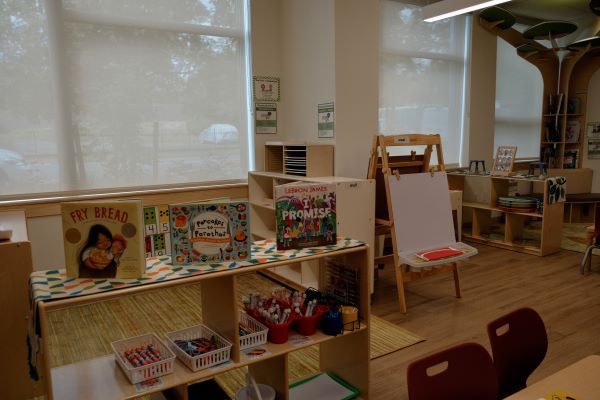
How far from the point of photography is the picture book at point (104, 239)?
5.45 ft

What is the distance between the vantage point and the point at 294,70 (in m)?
4.52

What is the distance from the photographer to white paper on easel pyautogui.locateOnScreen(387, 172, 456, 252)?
3.58 meters

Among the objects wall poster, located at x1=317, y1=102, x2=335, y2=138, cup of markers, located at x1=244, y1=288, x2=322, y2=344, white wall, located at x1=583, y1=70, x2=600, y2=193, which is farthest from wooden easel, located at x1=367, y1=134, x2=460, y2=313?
white wall, located at x1=583, y1=70, x2=600, y2=193

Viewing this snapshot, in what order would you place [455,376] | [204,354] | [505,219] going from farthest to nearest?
[505,219]
[204,354]
[455,376]

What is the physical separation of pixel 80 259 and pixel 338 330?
3.79ft

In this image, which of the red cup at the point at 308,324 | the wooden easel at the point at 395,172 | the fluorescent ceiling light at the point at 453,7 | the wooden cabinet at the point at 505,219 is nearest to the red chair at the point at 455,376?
the red cup at the point at 308,324

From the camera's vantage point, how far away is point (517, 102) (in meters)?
7.31

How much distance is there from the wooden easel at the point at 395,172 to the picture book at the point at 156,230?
2036 millimetres

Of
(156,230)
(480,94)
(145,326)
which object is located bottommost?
(145,326)

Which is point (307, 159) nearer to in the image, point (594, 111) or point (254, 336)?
point (254, 336)

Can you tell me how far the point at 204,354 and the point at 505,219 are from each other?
15.6 ft

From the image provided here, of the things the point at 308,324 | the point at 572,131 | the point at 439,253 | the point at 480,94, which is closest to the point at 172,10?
the point at 439,253

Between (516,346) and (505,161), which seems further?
(505,161)

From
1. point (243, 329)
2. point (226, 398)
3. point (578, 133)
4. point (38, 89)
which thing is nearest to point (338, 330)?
point (243, 329)
